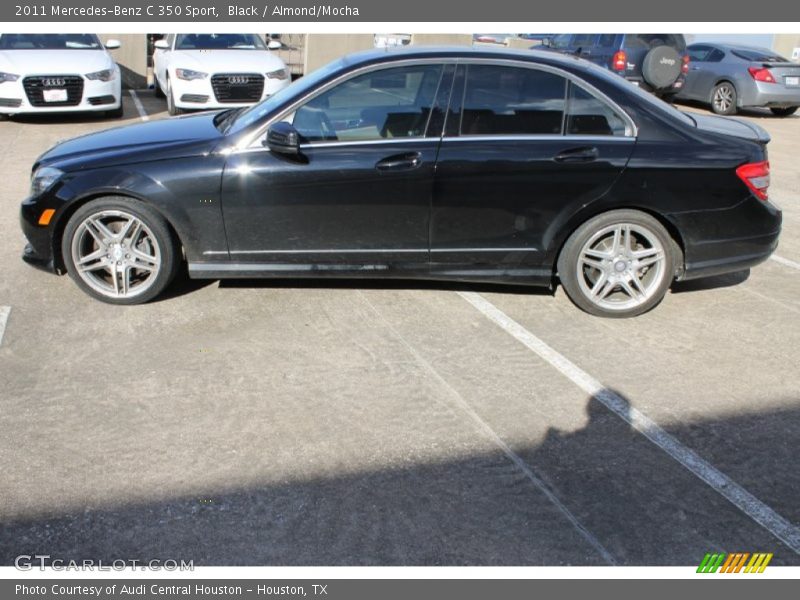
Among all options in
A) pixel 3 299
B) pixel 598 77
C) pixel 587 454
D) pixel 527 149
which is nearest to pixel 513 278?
pixel 527 149

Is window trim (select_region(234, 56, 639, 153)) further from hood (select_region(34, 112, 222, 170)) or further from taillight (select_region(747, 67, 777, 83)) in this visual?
taillight (select_region(747, 67, 777, 83))

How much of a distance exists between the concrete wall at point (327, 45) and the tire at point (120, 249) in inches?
593

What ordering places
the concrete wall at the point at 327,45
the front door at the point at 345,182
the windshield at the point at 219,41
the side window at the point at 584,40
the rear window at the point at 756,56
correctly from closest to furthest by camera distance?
1. the front door at the point at 345,182
2. the windshield at the point at 219,41
3. the side window at the point at 584,40
4. the rear window at the point at 756,56
5. the concrete wall at the point at 327,45

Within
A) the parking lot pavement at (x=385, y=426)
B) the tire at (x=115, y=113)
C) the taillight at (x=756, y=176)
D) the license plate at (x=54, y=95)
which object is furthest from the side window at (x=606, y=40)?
the taillight at (x=756, y=176)

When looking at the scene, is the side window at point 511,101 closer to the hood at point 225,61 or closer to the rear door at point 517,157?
the rear door at point 517,157

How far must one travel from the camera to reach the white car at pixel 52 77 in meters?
12.4

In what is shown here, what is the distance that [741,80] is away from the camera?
17281 mm

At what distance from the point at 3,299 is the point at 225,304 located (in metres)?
1.45

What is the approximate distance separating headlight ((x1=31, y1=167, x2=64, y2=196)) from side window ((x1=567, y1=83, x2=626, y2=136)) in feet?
10.8

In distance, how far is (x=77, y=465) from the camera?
12.4ft

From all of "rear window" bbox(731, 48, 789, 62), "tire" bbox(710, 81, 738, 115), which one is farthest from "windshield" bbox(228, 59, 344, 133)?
"rear window" bbox(731, 48, 789, 62)

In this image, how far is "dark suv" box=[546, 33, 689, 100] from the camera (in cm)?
1680

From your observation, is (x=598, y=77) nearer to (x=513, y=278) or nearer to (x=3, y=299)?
(x=513, y=278)

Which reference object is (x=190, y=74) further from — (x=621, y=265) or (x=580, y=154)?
(x=621, y=265)
